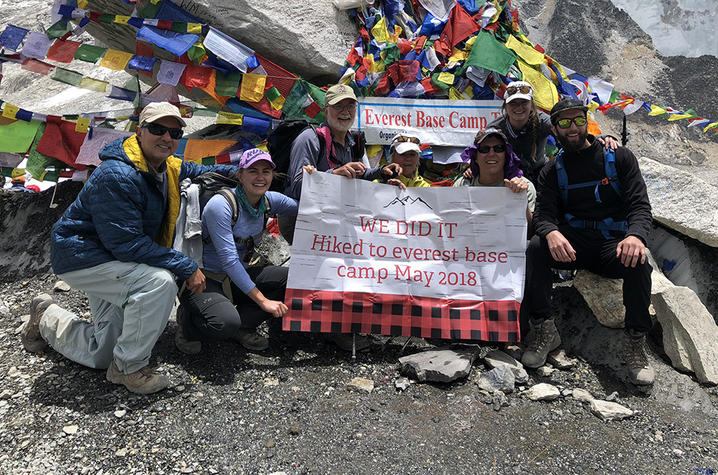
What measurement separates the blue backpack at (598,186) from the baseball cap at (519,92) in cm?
99

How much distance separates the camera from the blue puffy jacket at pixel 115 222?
370 centimetres

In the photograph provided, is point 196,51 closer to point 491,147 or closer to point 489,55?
point 489,55

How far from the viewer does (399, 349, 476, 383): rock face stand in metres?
4.24

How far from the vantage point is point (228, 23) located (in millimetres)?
7266

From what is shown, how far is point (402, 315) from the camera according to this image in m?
4.77

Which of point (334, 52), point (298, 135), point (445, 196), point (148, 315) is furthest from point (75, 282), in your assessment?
point (334, 52)

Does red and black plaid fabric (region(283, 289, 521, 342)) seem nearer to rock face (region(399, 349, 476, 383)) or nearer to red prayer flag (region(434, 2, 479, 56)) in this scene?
rock face (region(399, 349, 476, 383))

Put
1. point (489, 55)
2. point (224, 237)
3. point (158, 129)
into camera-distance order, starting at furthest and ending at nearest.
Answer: point (489, 55) < point (224, 237) < point (158, 129)

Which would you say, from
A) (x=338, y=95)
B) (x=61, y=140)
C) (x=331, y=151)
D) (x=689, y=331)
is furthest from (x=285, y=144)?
(x=689, y=331)

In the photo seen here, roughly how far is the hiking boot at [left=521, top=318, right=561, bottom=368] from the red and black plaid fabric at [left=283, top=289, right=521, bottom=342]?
0.22 m

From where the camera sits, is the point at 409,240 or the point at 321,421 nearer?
the point at 321,421

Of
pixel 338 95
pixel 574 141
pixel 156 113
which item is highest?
pixel 574 141

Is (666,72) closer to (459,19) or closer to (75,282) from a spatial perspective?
(459,19)

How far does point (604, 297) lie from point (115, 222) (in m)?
4.20
